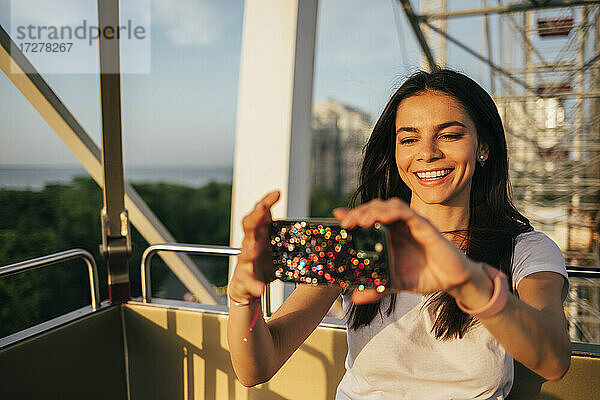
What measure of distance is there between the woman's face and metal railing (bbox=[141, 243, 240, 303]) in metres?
0.65

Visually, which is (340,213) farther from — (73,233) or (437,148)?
(73,233)

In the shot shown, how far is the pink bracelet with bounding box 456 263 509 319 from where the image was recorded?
0.59 meters

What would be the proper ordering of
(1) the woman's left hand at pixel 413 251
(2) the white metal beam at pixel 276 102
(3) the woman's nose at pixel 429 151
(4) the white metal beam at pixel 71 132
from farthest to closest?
(2) the white metal beam at pixel 276 102 < (4) the white metal beam at pixel 71 132 < (3) the woman's nose at pixel 429 151 < (1) the woman's left hand at pixel 413 251

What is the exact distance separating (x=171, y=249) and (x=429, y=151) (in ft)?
2.95

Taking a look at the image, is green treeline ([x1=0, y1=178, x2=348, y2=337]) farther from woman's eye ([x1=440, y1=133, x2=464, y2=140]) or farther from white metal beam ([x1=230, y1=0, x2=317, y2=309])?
white metal beam ([x1=230, y1=0, x2=317, y2=309])

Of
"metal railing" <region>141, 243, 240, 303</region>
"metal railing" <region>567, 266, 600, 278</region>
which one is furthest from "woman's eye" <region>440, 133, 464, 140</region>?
"metal railing" <region>141, 243, 240, 303</region>

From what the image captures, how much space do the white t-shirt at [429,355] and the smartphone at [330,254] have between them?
0.33m

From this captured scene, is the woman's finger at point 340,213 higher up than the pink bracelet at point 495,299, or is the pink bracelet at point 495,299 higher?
the woman's finger at point 340,213

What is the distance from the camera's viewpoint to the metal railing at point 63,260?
1.29 meters

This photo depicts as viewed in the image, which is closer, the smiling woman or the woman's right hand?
the woman's right hand

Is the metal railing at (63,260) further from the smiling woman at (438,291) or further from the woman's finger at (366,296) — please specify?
the woman's finger at (366,296)

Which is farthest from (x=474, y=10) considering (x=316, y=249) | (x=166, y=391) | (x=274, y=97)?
(x=316, y=249)
